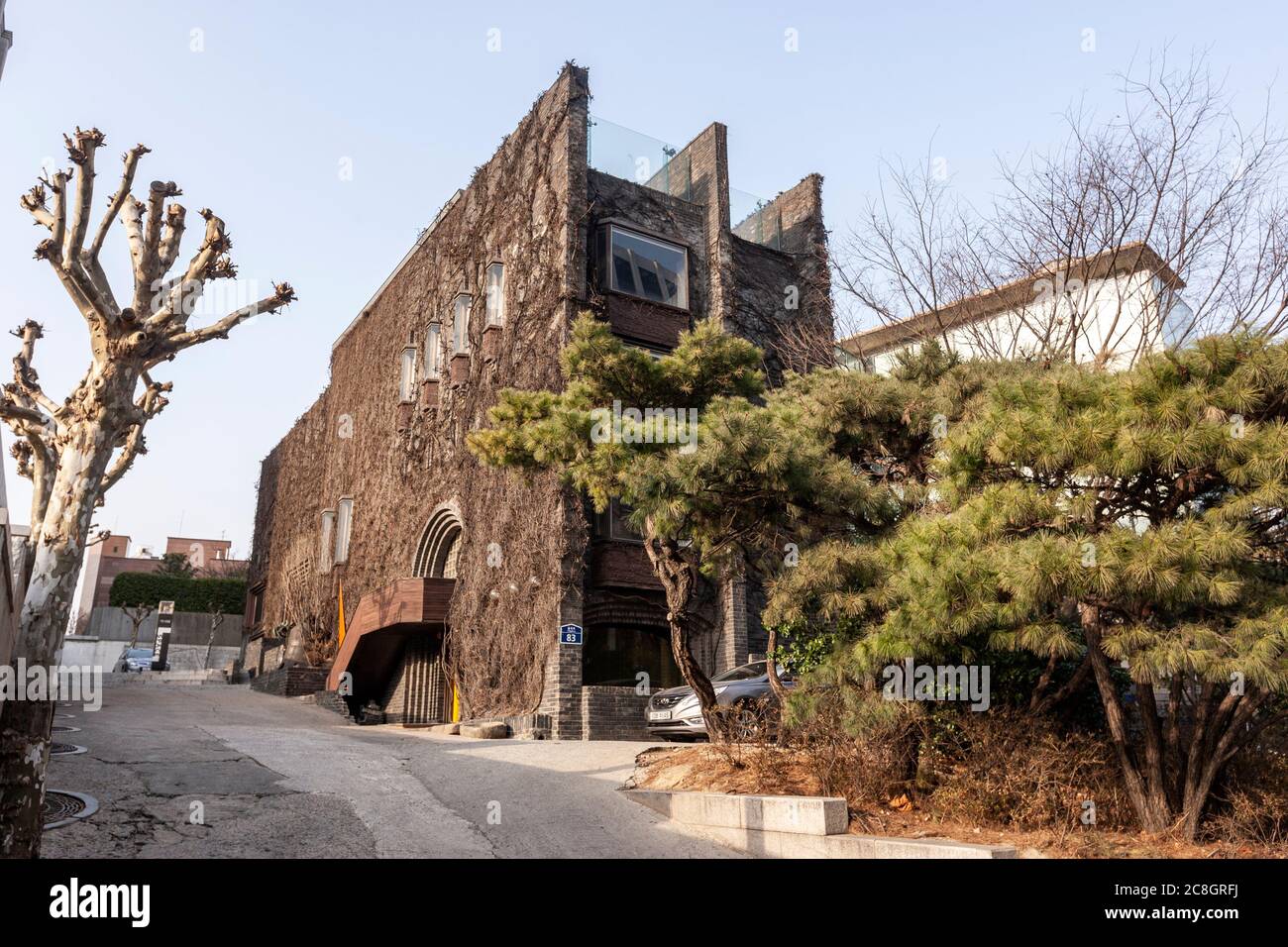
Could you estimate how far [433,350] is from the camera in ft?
71.9

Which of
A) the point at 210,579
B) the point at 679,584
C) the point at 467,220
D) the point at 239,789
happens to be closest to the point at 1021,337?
the point at 679,584

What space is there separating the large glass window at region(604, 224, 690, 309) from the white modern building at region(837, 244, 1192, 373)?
6195 mm

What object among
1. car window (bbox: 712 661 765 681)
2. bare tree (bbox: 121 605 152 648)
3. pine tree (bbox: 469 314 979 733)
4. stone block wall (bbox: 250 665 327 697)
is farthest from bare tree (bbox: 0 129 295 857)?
bare tree (bbox: 121 605 152 648)

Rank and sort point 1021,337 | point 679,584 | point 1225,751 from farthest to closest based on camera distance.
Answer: point 1021,337 < point 679,584 < point 1225,751

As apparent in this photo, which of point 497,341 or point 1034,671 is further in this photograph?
point 497,341

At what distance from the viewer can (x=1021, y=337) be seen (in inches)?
524

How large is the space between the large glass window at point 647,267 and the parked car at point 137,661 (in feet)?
69.4

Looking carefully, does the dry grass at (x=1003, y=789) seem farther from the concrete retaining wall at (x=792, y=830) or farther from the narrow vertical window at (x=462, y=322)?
the narrow vertical window at (x=462, y=322)

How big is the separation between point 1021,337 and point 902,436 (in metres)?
5.06

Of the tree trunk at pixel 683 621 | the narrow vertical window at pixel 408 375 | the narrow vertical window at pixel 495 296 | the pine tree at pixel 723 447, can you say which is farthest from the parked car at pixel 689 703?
the narrow vertical window at pixel 408 375

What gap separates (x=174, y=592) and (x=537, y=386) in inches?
1246

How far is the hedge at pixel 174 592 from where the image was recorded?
41.0 metres

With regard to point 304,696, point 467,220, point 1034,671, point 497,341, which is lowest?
point 304,696
